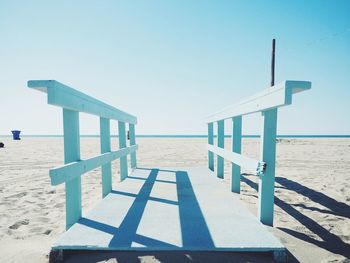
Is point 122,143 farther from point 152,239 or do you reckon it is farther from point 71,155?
point 152,239

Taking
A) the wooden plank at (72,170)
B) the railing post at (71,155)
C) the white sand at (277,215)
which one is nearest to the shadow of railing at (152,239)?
the railing post at (71,155)

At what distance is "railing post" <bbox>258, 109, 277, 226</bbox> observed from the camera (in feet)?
6.95

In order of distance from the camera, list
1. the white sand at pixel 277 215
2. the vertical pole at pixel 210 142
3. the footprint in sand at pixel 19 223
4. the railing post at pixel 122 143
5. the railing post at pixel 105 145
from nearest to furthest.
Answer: the white sand at pixel 277 215, the footprint in sand at pixel 19 223, the railing post at pixel 105 145, the railing post at pixel 122 143, the vertical pole at pixel 210 142

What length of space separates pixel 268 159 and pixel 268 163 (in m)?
0.04

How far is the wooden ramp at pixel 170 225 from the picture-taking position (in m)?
1.77

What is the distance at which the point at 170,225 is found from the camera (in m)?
2.16

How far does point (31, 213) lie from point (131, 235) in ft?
5.74

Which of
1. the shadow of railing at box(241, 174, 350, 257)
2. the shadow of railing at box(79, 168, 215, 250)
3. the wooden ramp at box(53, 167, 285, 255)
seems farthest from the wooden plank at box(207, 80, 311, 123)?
the shadow of railing at box(241, 174, 350, 257)

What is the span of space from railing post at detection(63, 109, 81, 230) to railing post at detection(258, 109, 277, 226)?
181 centimetres

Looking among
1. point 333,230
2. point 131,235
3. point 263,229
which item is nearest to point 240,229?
point 263,229

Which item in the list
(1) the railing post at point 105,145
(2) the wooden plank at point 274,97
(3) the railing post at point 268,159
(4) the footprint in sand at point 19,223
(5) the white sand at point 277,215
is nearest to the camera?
(2) the wooden plank at point 274,97

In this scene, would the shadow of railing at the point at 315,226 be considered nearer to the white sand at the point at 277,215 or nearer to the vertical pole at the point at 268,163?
the white sand at the point at 277,215

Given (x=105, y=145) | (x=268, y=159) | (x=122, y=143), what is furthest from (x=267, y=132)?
(x=122, y=143)

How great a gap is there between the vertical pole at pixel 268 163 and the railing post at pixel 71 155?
5.93 feet
